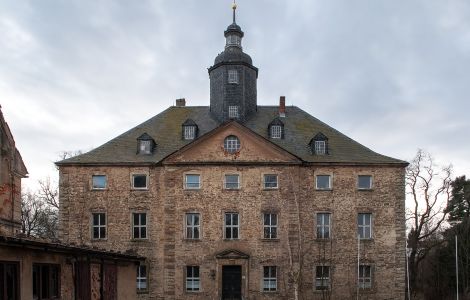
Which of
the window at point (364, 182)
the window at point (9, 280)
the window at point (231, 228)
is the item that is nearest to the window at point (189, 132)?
the window at point (231, 228)

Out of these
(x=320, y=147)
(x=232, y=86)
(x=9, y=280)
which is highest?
(x=232, y=86)

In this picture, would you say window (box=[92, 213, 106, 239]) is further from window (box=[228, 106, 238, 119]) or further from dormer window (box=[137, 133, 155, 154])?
window (box=[228, 106, 238, 119])

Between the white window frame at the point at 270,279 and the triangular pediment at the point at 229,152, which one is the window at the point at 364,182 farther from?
the white window frame at the point at 270,279

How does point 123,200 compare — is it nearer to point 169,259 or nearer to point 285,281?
point 169,259

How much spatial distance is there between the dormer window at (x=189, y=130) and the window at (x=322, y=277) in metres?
11.0

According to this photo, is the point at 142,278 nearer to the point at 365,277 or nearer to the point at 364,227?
the point at 365,277

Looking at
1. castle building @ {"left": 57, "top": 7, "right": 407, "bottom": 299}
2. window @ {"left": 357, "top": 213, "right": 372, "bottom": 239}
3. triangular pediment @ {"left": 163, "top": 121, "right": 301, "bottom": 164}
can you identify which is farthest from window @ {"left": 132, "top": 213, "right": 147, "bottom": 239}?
window @ {"left": 357, "top": 213, "right": 372, "bottom": 239}

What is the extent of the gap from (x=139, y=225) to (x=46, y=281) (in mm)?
16607

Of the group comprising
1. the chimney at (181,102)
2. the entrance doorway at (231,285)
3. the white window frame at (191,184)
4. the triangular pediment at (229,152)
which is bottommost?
the entrance doorway at (231,285)

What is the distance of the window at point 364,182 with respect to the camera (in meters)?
32.7

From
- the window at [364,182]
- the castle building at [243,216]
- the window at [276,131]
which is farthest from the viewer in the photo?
the window at [276,131]

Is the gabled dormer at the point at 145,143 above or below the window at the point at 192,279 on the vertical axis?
above

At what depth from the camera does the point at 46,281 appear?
1600 centimetres

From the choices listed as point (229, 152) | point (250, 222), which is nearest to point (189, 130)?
point (229, 152)
